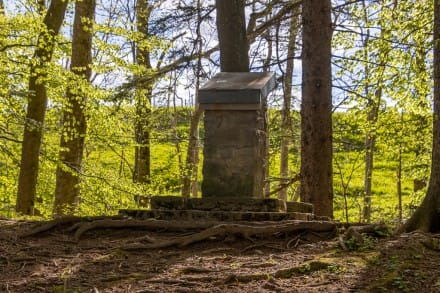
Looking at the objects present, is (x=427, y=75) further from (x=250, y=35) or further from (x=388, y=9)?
(x=250, y=35)

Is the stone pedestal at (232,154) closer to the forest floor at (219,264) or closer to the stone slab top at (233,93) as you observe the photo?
the stone slab top at (233,93)

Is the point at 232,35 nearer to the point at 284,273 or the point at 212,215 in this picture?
the point at 212,215

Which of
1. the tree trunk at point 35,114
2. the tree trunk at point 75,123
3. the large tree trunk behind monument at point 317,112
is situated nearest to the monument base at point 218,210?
the large tree trunk behind monument at point 317,112

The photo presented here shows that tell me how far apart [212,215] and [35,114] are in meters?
6.16

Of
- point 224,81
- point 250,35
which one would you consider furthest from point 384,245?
point 250,35

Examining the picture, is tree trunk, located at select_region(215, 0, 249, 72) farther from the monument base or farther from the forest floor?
the forest floor

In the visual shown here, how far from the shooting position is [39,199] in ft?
53.4

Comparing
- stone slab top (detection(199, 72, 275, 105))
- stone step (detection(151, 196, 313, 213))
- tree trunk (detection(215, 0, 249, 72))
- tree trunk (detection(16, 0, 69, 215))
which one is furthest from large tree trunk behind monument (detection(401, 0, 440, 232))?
tree trunk (detection(16, 0, 69, 215))

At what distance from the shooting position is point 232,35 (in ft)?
29.8

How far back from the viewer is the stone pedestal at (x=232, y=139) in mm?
7156

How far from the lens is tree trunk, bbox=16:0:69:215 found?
10984 mm

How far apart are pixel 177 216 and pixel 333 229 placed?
1.87m

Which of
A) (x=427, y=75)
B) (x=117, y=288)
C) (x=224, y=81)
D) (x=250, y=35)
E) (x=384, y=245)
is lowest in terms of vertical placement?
(x=117, y=288)

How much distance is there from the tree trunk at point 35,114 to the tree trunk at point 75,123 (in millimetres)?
531
